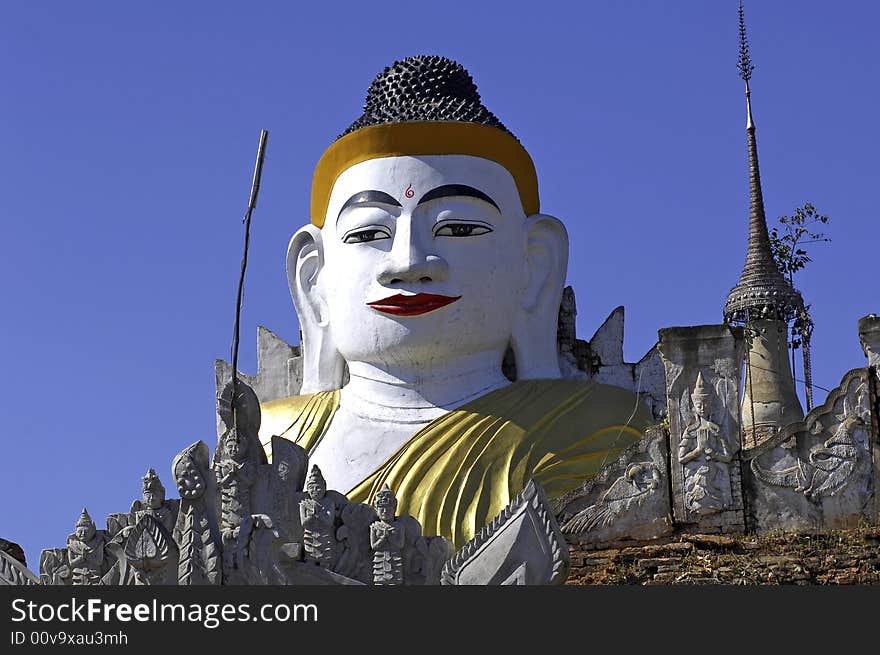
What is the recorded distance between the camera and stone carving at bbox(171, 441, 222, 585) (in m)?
18.3

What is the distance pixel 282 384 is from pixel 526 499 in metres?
8.15

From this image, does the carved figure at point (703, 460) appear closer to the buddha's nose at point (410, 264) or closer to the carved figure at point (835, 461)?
the carved figure at point (835, 461)

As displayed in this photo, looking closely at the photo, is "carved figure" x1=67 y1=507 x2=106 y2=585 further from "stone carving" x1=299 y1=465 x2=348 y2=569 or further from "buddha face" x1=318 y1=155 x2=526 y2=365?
"buddha face" x1=318 y1=155 x2=526 y2=365

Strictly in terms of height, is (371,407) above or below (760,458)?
above

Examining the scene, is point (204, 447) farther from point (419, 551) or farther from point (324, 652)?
point (324, 652)

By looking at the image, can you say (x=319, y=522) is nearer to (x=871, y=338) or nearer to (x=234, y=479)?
(x=234, y=479)

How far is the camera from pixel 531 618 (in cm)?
1625

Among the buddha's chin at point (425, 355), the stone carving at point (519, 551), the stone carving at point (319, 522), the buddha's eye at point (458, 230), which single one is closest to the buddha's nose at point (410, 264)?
the buddha's eye at point (458, 230)

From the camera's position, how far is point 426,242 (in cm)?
2352

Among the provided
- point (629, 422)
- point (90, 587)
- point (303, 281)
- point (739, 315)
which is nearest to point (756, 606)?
point (90, 587)

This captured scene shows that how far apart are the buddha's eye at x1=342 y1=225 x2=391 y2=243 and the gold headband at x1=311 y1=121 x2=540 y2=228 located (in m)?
0.88

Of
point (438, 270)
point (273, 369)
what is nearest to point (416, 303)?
point (438, 270)

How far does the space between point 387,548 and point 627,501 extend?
8.62ft

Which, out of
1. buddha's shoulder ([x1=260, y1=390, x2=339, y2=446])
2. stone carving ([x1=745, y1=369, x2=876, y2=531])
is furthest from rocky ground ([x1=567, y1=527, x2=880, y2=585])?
buddha's shoulder ([x1=260, y1=390, x2=339, y2=446])
